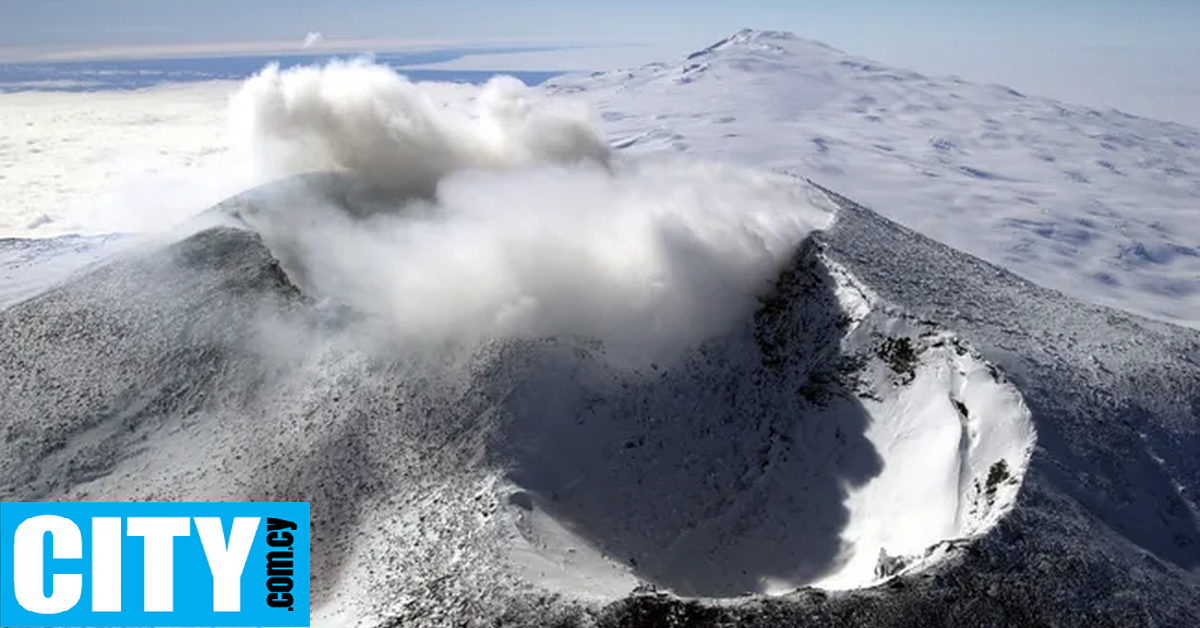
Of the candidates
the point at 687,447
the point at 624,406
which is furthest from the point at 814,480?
the point at 624,406

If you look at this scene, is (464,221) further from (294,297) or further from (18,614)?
(18,614)

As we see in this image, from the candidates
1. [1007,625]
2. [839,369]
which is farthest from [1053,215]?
[1007,625]

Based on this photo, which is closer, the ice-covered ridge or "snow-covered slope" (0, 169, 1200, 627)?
"snow-covered slope" (0, 169, 1200, 627)

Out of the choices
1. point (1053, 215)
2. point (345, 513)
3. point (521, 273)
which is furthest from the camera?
point (1053, 215)

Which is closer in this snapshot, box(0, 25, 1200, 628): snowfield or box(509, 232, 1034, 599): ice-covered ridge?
box(0, 25, 1200, 628): snowfield

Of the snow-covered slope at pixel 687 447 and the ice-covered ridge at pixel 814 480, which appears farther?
the ice-covered ridge at pixel 814 480

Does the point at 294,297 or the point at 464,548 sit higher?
the point at 294,297

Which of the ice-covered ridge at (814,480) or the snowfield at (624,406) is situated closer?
the snowfield at (624,406)

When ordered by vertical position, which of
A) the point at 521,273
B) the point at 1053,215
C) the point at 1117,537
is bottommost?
the point at 1053,215
